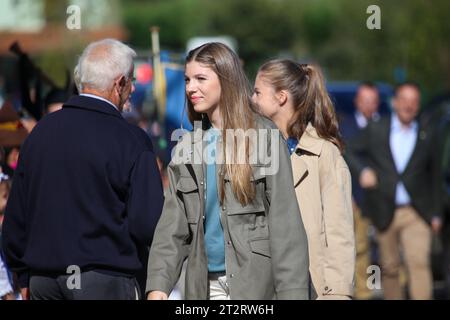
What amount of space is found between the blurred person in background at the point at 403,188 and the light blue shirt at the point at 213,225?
589 centimetres

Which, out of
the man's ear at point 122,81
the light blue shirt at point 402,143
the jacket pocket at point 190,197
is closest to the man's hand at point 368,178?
the light blue shirt at point 402,143

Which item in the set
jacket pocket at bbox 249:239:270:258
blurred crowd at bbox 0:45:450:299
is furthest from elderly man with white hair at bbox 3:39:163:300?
blurred crowd at bbox 0:45:450:299

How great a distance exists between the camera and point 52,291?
4992mm

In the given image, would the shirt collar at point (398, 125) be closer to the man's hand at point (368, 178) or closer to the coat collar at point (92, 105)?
the man's hand at point (368, 178)

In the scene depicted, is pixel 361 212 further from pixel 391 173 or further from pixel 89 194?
pixel 89 194

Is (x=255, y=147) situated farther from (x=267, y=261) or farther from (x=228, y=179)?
(x=267, y=261)

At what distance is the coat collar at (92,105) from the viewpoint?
5.11 metres

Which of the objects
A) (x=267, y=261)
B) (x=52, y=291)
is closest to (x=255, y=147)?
(x=267, y=261)

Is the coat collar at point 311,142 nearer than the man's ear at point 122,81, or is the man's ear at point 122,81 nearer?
the man's ear at point 122,81

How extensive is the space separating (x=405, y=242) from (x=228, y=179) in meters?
Result: 6.08

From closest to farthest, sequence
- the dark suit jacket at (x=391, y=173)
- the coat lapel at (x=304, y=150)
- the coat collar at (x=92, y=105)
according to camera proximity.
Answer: the coat collar at (x=92, y=105), the coat lapel at (x=304, y=150), the dark suit jacket at (x=391, y=173)

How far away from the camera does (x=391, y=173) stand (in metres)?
10.6

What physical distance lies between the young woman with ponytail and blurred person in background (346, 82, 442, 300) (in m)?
5.01

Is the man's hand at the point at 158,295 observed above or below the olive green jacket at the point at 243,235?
below
